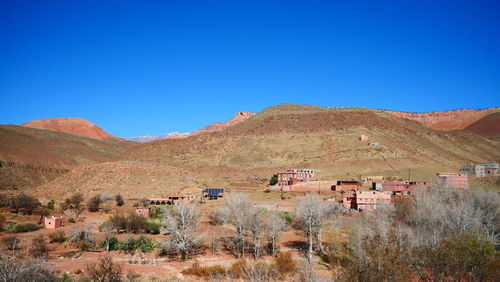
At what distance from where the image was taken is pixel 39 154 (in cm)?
9394

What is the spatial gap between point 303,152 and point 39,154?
61.9 meters

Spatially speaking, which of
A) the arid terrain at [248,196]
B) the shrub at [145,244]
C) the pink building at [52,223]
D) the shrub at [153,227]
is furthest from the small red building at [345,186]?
the pink building at [52,223]

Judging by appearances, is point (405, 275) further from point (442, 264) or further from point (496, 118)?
point (496, 118)

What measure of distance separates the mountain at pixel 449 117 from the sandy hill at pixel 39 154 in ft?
397

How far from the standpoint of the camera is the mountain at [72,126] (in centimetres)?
16938

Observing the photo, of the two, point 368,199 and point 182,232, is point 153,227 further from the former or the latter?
point 368,199

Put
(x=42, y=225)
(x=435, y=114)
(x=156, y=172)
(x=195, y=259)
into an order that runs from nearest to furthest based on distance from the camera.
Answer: (x=195, y=259), (x=42, y=225), (x=156, y=172), (x=435, y=114)

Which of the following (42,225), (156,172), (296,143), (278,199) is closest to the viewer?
(42,225)

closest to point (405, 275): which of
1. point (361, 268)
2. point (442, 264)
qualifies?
point (361, 268)

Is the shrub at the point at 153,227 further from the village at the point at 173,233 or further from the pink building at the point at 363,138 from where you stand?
the pink building at the point at 363,138

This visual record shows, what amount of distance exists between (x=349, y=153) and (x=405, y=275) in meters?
70.3

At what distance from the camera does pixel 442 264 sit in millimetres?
14914

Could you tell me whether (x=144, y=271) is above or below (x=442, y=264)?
below

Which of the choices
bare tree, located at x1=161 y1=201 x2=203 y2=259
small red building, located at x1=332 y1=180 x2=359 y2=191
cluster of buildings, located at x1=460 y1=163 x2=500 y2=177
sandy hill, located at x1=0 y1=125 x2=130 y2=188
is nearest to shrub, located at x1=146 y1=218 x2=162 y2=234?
bare tree, located at x1=161 y1=201 x2=203 y2=259
